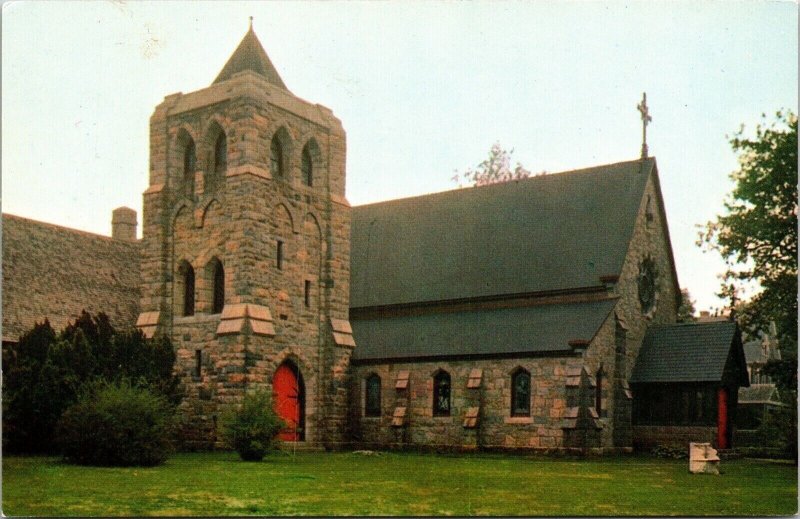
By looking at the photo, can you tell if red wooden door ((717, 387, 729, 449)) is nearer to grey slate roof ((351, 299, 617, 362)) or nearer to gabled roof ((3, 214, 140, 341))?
grey slate roof ((351, 299, 617, 362))

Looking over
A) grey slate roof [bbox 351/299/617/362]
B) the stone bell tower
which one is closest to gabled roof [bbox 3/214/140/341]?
the stone bell tower

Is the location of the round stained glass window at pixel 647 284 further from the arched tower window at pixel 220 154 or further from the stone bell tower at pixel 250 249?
the arched tower window at pixel 220 154

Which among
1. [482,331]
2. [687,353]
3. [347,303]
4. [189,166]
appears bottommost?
[687,353]

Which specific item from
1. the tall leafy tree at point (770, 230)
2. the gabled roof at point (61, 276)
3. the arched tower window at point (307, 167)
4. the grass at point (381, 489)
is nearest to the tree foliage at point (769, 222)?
the tall leafy tree at point (770, 230)

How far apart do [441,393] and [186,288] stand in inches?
388

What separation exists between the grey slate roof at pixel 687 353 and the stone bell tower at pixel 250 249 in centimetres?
1120

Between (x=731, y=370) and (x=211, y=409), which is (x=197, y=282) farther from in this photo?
(x=731, y=370)

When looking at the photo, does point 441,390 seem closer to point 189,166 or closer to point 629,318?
point 629,318

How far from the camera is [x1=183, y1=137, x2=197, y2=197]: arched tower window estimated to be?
3400 centimetres

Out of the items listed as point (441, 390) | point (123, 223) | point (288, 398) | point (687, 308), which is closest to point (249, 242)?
point (288, 398)

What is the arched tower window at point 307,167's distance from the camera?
3534cm

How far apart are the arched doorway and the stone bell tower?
0.15 ft

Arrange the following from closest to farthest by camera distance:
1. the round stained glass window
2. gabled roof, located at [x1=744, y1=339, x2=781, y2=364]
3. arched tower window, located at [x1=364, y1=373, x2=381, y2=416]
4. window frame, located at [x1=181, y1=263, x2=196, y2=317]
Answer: window frame, located at [x1=181, y1=263, x2=196, y2=317], arched tower window, located at [x1=364, y1=373, x2=381, y2=416], the round stained glass window, gabled roof, located at [x1=744, y1=339, x2=781, y2=364]

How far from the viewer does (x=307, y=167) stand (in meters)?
35.5
